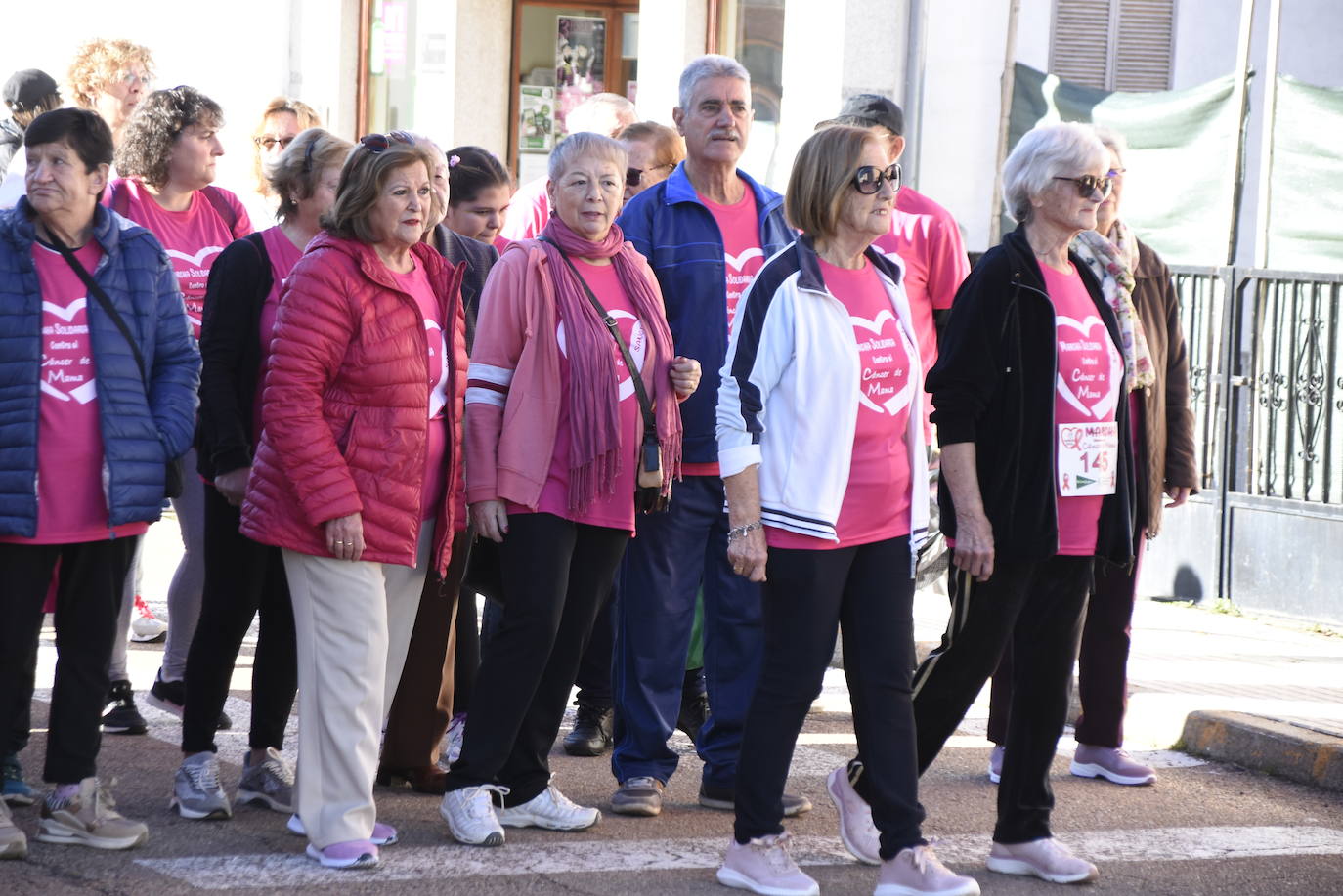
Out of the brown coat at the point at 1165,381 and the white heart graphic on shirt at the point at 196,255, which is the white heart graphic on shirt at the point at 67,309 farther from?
the brown coat at the point at 1165,381

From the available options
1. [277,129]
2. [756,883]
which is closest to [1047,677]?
[756,883]

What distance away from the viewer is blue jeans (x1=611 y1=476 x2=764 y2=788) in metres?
5.82

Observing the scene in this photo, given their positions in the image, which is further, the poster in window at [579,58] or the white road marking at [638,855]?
the poster in window at [579,58]

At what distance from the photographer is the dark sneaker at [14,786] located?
214 inches

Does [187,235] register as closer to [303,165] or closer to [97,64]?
[303,165]

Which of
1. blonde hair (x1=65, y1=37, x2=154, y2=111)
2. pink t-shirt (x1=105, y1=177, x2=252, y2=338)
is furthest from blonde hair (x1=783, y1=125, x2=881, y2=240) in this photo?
blonde hair (x1=65, y1=37, x2=154, y2=111)

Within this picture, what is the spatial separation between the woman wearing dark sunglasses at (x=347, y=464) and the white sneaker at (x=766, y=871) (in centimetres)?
92

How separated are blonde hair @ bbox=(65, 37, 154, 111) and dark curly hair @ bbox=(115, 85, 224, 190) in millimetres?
1180

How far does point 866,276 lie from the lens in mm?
5074

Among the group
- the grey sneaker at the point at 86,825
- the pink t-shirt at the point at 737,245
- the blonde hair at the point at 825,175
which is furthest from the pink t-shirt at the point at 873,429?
the grey sneaker at the point at 86,825

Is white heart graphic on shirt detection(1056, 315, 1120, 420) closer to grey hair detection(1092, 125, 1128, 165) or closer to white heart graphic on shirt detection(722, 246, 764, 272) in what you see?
grey hair detection(1092, 125, 1128, 165)

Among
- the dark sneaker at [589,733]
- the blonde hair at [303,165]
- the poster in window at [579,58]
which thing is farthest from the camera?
the poster in window at [579,58]


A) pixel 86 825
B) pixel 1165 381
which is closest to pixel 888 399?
pixel 1165 381

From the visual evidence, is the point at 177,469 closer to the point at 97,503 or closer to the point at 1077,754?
the point at 97,503
